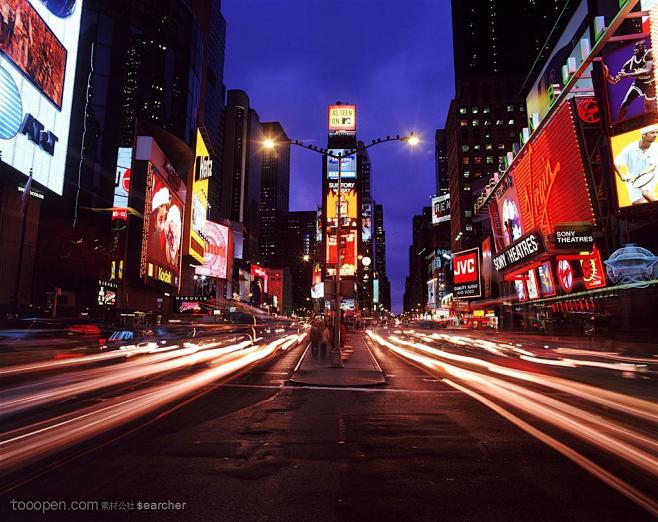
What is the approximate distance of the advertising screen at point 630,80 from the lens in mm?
29719

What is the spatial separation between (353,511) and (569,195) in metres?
38.0

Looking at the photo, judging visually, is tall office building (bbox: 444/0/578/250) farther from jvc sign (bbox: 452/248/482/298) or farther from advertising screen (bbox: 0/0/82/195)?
advertising screen (bbox: 0/0/82/195)

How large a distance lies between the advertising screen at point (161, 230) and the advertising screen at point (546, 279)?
144 ft

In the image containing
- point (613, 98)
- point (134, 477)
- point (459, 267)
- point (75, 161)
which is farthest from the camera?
point (459, 267)

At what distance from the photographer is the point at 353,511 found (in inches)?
180

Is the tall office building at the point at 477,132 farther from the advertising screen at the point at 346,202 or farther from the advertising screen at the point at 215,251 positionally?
the advertising screen at the point at 215,251

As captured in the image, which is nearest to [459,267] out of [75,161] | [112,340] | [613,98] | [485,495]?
[613,98]

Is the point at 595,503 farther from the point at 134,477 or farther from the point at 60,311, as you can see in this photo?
the point at 60,311

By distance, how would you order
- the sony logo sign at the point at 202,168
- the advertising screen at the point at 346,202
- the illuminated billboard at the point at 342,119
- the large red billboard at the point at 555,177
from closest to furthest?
the large red billboard at the point at 555,177 < the sony logo sign at the point at 202,168 < the advertising screen at the point at 346,202 < the illuminated billboard at the point at 342,119

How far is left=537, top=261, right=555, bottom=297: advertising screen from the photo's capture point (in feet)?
148

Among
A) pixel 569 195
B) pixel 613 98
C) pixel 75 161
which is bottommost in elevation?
pixel 569 195

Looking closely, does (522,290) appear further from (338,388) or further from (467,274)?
(338,388)

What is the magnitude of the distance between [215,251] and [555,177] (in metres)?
76.6

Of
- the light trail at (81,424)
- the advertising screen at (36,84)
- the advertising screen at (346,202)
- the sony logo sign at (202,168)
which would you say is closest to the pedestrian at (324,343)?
the light trail at (81,424)
